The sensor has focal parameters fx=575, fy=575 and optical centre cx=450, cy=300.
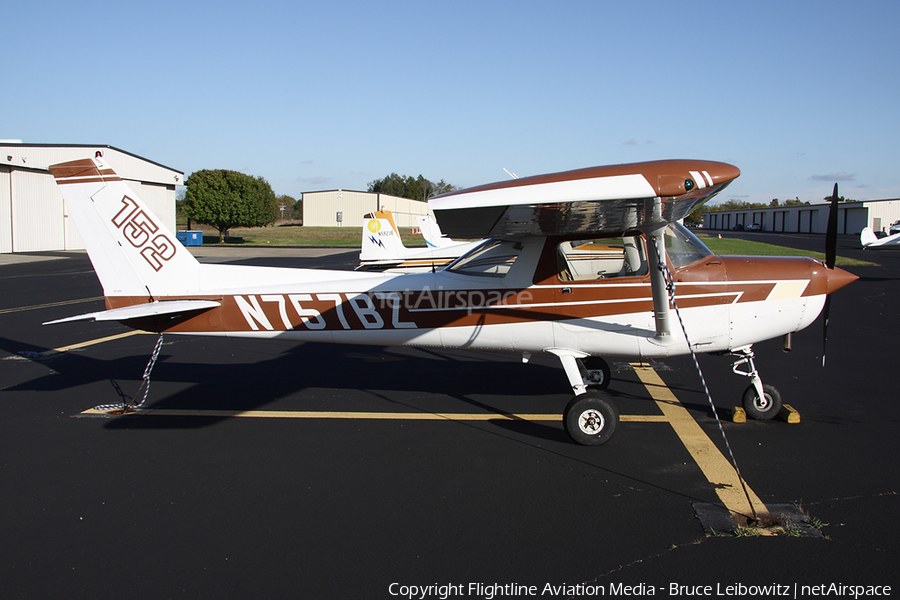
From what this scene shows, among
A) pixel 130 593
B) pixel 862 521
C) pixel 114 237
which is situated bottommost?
pixel 130 593

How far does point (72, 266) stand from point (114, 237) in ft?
82.3

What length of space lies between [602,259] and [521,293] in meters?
0.85

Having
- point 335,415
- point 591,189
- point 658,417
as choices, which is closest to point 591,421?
point 658,417

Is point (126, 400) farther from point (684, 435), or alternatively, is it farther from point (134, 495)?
point (684, 435)

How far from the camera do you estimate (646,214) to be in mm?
4422

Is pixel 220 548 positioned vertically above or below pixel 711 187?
below

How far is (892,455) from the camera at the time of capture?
4.72m

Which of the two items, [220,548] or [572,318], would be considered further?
[572,318]

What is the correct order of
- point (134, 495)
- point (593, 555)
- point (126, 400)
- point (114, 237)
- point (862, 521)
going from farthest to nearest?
point (126, 400) < point (114, 237) < point (134, 495) < point (862, 521) < point (593, 555)

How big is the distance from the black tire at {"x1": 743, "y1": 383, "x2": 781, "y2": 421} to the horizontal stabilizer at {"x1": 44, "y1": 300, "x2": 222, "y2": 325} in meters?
5.45

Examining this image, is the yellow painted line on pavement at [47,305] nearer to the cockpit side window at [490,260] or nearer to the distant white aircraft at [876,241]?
the cockpit side window at [490,260]

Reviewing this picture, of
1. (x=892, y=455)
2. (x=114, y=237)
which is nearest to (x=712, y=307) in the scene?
(x=892, y=455)

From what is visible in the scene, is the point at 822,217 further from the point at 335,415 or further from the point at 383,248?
the point at 335,415

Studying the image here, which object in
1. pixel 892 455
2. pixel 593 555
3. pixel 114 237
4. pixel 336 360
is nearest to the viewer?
pixel 593 555
